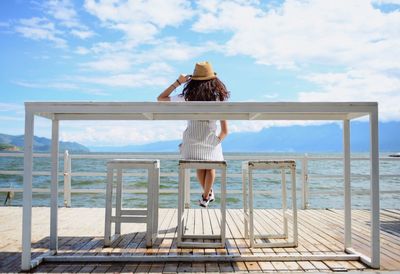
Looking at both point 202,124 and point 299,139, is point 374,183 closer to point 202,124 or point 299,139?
point 202,124

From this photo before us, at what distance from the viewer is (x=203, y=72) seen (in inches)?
Answer: 136

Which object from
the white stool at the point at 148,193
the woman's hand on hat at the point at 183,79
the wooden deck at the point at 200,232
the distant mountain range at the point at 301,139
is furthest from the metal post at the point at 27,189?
the distant mountain range at the point at 301,139

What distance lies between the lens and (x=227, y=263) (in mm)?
2715

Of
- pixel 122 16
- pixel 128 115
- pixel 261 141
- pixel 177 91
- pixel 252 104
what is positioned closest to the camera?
pixel 252 104

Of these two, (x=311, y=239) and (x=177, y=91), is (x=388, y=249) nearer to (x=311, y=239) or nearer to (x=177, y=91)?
(x=311, y=239)

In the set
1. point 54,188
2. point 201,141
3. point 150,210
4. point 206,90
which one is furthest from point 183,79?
point 54,188

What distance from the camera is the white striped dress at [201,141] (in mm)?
3480

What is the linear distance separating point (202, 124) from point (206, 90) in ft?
0.94

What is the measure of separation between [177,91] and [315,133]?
143 meters

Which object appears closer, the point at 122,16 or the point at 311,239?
the point at 311,239

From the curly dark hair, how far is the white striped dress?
0.12 metres

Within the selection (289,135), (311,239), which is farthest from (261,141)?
(311,239)

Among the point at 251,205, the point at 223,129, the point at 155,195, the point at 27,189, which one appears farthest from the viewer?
the point at 223,129

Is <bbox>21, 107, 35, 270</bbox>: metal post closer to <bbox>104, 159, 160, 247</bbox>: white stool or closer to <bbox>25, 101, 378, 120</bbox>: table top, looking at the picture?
<bbox>25, 101, 378, 120</bbox>: table top
